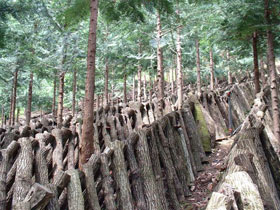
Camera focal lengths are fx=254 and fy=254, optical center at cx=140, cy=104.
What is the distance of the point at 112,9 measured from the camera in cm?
575

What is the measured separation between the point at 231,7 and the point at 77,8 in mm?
3859

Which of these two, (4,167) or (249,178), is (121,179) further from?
(249,178)

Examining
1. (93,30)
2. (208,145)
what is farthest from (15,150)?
(208,145)

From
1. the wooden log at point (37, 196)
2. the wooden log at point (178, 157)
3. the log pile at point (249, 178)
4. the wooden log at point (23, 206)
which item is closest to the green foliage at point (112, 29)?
the wooden log at point (178, 157)

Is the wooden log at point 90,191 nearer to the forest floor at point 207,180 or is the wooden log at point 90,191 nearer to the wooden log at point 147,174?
the wooden log at point 147,174

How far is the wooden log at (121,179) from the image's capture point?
3.41m

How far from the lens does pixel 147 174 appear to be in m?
3.95

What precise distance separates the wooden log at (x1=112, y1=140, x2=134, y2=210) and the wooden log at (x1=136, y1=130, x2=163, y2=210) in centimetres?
43

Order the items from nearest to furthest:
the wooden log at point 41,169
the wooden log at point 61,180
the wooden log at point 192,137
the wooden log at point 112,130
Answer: the wooden log at point 61,180 < the wooden log at point 41,169 < the wooden log at point 192,137 < the wooden log at point 112,130

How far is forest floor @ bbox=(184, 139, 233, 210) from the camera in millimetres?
4273

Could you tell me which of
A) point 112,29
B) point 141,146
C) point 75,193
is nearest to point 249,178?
point 75,193

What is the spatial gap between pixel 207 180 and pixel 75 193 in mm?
3364

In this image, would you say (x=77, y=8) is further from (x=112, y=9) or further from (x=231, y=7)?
(x=231, y=7)

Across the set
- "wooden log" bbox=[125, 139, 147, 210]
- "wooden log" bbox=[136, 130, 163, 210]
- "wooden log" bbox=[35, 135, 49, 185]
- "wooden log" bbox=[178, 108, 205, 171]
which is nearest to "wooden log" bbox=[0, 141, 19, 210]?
"wooden log" bbox=[35, 135, 49, 185]
